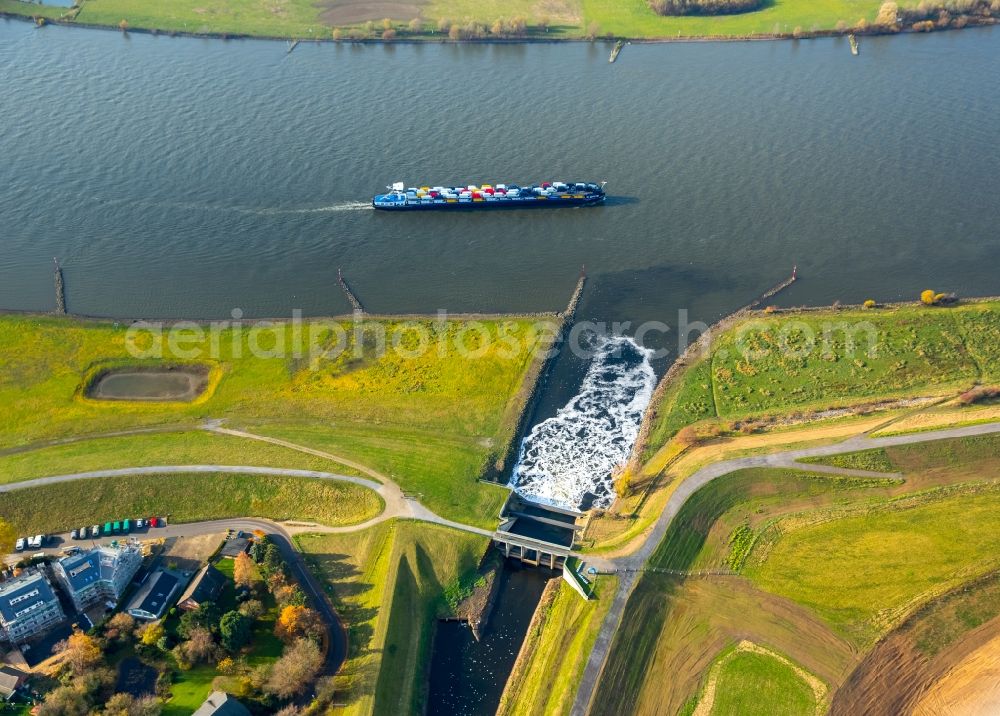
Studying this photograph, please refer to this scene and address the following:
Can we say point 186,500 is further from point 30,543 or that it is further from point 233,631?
point 233,631

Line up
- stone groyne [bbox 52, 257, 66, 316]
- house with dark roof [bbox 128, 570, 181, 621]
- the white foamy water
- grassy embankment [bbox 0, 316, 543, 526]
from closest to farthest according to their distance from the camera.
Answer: house with dark roof [bbox 128, 570, 181, 621], the white foamy water, grassy embankment [bbox 0, 316, 543, 526], stone groyne [bbox 52, 257, 66, 316]

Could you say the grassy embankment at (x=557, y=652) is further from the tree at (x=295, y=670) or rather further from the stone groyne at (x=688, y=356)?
the stone groyne at (x=688, y=356)

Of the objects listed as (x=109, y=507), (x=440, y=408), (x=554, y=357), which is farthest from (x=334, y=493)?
(x=554, y=357)

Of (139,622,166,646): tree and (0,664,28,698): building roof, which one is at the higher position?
(139,622,166,646): tree

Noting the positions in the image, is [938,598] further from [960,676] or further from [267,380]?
[267,380]

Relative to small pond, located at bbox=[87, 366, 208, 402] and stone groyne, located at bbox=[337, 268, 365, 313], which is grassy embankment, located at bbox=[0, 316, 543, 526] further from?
stone groyne, located at bbox=[337, 268, 365, 313]

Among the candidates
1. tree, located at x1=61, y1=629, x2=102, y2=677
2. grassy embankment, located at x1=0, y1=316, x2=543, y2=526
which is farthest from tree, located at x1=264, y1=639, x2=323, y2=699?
grassy embankment, located at x1=0, y1=316, x2=543, y2=526
